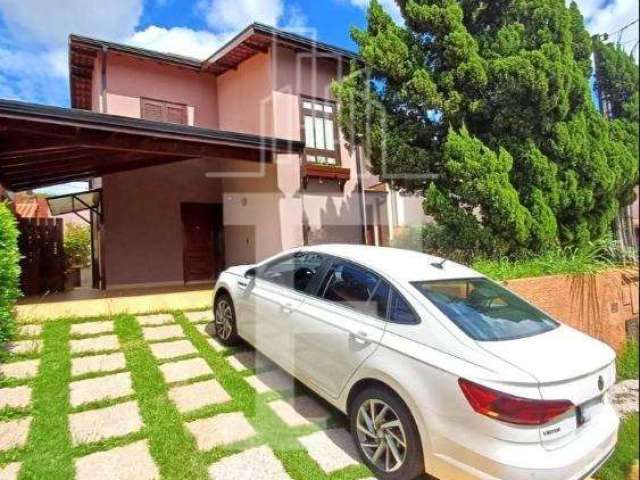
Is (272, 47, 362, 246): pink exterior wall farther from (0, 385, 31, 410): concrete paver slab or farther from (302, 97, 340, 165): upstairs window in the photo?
(0, 385, 31, 410): concrete paver slab

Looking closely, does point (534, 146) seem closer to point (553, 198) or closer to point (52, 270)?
point (553, 198)

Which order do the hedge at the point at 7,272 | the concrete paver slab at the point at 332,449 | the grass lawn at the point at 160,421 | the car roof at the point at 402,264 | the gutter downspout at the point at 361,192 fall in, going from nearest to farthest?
the grass lawn at the point at 160,421, the concrete paver slab at the point at 332,449, the car roof at the point at 402,264, the hedge at the point at 7,272, the gutter downspout at the point at 361,192

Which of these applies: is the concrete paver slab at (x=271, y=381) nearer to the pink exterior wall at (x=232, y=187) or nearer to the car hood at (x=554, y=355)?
the car hood at (x=554, y=355)

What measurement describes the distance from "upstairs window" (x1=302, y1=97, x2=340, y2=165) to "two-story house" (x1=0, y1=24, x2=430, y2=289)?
0.09ft

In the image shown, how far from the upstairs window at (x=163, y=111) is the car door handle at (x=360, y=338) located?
9.28 m

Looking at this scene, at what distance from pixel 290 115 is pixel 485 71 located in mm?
4247

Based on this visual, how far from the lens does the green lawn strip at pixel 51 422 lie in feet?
9.03

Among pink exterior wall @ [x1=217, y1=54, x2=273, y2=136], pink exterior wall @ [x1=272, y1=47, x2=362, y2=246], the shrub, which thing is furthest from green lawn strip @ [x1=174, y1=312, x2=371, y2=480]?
the shrub

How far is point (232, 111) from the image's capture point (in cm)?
1050

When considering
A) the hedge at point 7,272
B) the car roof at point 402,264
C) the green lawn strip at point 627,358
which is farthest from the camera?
the green lawn strip at point 627,358

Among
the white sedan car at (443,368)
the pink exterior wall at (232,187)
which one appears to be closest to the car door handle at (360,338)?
the white sedan car at (443,368)

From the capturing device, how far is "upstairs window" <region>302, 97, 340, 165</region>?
9336 mm

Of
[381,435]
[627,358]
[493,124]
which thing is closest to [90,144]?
[381,435]

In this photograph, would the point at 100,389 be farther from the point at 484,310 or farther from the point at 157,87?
the point at 157,87
